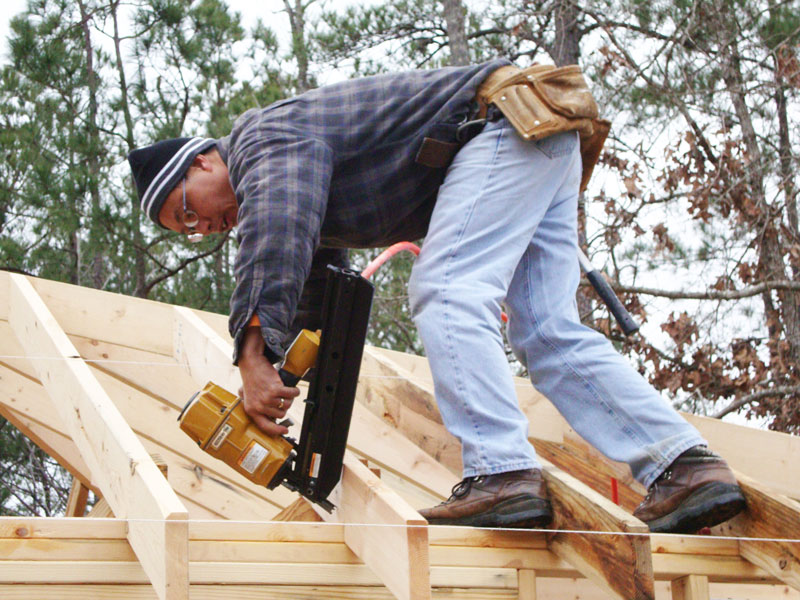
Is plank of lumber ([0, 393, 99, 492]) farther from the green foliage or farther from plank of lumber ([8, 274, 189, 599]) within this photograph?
the green foliage

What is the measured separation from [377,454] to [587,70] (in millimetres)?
6237

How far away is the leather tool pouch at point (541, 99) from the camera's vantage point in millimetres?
2406

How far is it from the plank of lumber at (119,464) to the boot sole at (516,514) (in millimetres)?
701

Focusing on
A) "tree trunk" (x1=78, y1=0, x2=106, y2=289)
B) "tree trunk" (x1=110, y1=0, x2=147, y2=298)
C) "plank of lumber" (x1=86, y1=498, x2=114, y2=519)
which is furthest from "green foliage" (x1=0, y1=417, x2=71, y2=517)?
"plank of lumber" (x1=86, y1=498, x2=114, y2=519)

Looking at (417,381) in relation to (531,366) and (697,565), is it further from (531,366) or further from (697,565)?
(697,565)

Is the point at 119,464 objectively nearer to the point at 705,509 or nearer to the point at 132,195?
the point at 705,509

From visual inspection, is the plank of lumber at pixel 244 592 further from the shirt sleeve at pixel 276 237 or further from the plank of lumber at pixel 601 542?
the shirt sleeve at pixel 276 237

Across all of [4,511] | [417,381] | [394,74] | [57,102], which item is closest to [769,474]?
[417,381]

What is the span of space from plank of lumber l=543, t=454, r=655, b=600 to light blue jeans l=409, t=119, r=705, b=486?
121 millimetres

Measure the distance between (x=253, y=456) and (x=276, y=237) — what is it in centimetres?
49

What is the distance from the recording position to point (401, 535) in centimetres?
191

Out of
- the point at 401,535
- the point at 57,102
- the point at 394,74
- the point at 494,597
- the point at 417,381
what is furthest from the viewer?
the point at 57,102

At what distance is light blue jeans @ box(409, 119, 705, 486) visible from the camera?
7.46 feet

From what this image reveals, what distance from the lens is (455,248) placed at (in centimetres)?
237
